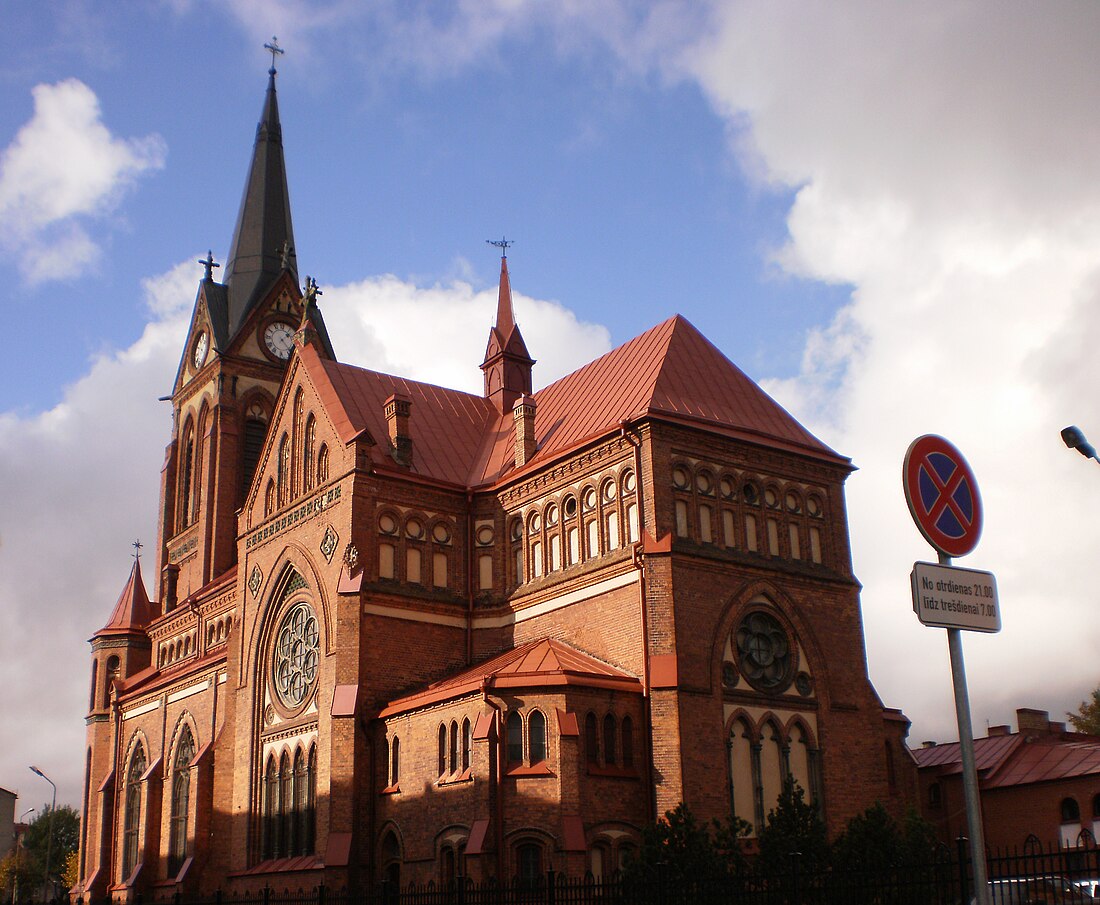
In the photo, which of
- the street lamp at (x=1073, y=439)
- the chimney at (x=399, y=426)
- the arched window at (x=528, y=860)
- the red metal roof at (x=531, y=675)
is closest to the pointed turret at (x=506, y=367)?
the chimney at (x=399, y=426)

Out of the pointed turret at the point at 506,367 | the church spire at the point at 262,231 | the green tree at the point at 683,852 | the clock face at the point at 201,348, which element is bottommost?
the green tree at the point at 683,852

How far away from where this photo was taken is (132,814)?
48312 mm

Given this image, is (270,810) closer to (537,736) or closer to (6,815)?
(537,736)

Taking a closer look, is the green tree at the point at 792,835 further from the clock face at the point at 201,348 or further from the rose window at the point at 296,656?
the clock face at the point at 201,348

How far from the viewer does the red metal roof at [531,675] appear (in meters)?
28.8

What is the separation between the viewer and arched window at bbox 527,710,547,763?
93.1 ft

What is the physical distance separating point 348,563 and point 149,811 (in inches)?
653

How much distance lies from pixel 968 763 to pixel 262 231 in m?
55.9

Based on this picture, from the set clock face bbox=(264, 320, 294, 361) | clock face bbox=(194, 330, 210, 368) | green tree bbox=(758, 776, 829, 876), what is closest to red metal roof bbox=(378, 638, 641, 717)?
green tree bbox=(758, 776, 829, 876)

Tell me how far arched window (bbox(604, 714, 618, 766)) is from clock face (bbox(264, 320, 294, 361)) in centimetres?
3488

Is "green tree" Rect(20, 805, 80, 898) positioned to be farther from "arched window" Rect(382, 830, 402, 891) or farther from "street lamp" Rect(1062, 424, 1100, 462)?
"street lamp" Rect(1062, 424, 1100, 462)

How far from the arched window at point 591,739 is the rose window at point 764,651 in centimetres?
438

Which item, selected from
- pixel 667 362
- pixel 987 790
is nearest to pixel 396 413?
pixel 667 362

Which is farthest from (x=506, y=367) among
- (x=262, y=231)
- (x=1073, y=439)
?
(x=1073, y=439)
